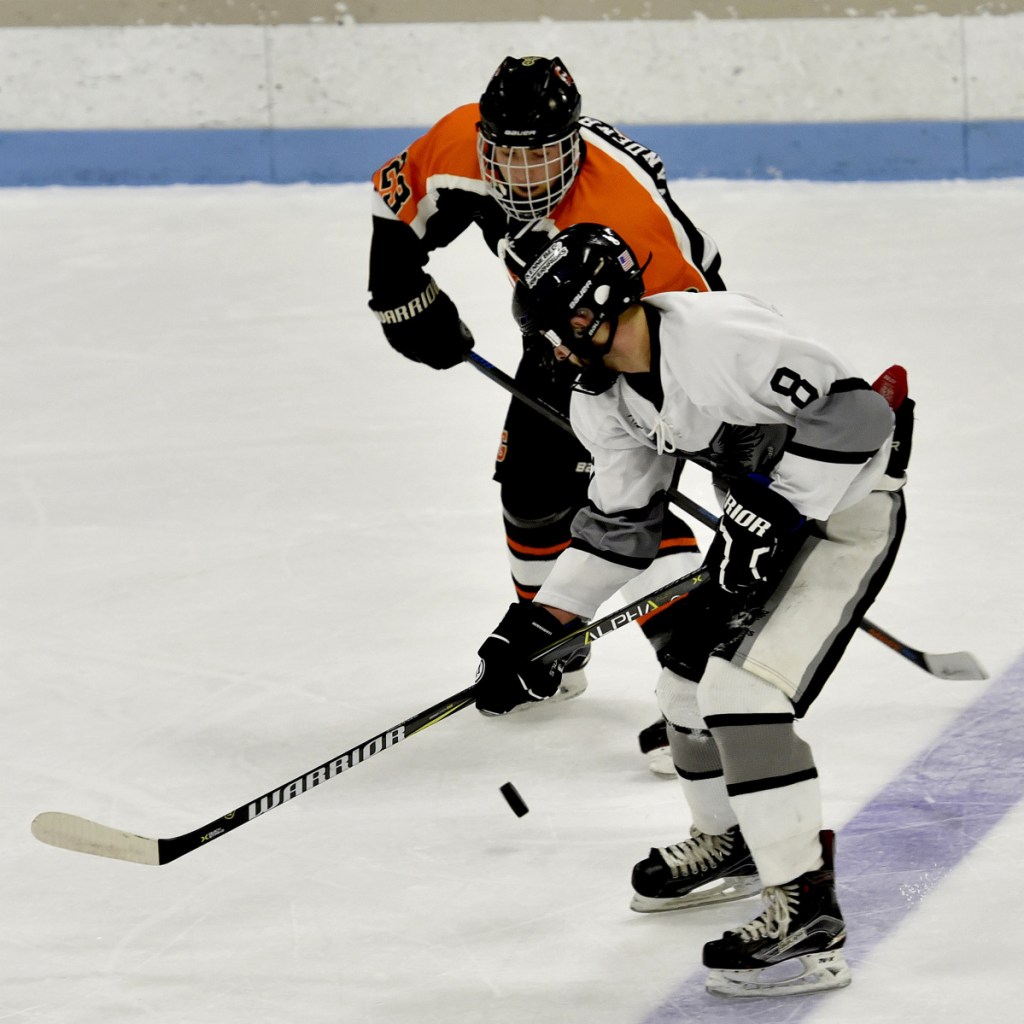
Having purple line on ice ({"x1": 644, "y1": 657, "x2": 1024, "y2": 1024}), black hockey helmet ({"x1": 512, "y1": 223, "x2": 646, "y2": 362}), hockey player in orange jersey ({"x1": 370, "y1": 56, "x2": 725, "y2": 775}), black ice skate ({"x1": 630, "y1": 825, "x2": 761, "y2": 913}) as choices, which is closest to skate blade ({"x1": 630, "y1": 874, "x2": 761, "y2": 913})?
black ice skate ({"x1": 630, "y1": 825, "x2": 761, "y2": 913})

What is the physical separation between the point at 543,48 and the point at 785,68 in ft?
2.95

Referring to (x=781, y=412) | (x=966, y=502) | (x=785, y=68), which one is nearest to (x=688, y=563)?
(x=781, y=412)

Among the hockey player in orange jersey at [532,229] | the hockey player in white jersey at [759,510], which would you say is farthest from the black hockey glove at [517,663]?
the hockey player in orange jersey at [532,229]

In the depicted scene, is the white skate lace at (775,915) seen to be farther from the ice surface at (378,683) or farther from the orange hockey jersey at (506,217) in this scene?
the orange hockey jersey at (506,217)

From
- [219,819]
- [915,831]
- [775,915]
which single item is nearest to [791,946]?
[775,915]

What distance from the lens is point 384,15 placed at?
656 centimetres

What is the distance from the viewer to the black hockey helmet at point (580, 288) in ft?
7.01

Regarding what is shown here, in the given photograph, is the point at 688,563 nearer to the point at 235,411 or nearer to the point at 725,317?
the point at 725,317

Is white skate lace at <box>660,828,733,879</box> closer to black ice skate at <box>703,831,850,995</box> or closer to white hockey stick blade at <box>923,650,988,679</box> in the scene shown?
black ice skate at <box>703,831,850,995</box>

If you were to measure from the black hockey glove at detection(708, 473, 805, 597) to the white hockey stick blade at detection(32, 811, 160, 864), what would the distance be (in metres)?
0.85

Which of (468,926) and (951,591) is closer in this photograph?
(468,926)

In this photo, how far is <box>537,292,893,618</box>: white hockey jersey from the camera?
215cm

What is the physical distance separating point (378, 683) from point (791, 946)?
1.21m

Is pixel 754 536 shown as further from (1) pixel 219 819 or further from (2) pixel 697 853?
(1) pixel 219 819
